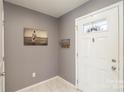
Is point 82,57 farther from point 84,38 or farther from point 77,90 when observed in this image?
point 77,90

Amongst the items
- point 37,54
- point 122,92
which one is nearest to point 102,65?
point 122,92

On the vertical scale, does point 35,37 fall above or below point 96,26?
below

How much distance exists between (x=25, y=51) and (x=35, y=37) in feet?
1.89

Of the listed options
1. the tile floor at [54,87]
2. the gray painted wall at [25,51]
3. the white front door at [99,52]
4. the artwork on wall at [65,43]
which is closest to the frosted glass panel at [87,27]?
the white front door at [99,52]

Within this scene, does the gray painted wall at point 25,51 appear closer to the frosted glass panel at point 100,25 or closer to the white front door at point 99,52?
the white front door at point 99,52

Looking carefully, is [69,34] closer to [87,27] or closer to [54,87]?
[87,27]

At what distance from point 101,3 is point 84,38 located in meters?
0.94

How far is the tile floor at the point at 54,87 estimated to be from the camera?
317 centimetres

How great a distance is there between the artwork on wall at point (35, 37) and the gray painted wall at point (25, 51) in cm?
13

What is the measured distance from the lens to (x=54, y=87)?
3.38 m

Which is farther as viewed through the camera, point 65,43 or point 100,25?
point 65,43

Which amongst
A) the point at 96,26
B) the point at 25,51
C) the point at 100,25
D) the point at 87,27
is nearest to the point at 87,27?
the point at 87,27

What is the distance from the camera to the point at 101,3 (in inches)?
91.4

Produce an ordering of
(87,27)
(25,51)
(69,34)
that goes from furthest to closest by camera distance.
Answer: (69,34) < (25,51) < (87,27)
